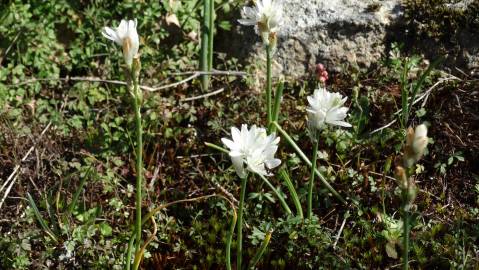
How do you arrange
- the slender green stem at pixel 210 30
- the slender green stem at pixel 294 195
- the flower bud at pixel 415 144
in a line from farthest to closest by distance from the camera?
1. the slender green stem at pixel 210 30
2. the slender green stem at pixel 294 195
3. the flower bud at pixel 415 144

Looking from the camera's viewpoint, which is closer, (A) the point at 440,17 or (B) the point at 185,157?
(B) the point at 185,157

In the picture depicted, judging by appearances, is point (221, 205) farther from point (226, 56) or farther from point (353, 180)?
point (226, 56)

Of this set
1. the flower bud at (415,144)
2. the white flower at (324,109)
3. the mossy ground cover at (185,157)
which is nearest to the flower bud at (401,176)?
the flower bud at (415,144)

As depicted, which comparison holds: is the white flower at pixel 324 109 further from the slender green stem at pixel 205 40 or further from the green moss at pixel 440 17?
the green moss at pixel 440 17

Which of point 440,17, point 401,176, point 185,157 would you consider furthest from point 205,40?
point 401,176

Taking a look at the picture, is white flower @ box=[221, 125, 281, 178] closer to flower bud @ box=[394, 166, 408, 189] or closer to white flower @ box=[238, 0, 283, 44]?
flower bud @ box=[394, 166, 408, 189]

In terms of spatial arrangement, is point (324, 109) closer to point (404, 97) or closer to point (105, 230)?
point (404, 97)

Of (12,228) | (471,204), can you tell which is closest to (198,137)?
(12,228)
